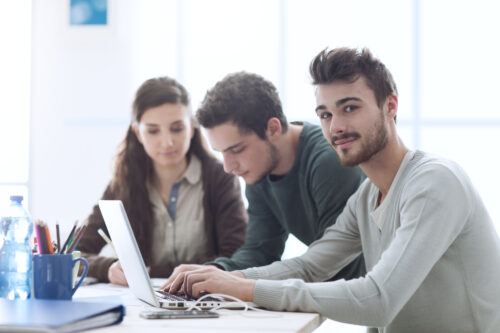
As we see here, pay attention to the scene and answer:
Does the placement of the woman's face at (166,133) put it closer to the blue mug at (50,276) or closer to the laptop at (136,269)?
the laptop at (136,269)

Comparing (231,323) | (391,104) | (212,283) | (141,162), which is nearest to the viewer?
(231,323)

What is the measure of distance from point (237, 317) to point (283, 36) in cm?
291

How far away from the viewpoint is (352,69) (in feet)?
5.09

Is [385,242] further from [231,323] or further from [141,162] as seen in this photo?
[141,162]

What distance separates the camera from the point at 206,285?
1.34 meters

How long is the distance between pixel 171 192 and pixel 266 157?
0.53 metres

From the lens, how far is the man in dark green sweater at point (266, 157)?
201 cm

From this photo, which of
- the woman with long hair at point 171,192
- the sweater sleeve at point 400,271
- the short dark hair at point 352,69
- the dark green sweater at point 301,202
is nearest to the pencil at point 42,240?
the sweater sleeve at point 400,271

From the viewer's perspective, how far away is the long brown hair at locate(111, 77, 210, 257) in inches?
92.2

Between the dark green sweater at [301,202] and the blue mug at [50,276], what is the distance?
2.18ft

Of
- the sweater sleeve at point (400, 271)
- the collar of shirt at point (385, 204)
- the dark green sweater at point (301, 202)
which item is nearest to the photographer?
the sweater sleeve at point (400, 271)

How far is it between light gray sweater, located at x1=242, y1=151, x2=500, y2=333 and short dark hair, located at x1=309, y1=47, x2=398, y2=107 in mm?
222

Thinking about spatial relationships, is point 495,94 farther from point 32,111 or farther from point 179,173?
point 32,111

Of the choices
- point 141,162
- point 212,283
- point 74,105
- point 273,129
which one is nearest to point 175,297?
point 212,283
